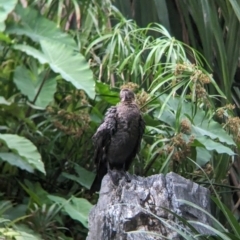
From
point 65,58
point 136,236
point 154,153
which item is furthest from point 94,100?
point 136,236

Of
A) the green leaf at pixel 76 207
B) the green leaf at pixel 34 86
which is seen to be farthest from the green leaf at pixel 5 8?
the green leaf at pixel 76 207

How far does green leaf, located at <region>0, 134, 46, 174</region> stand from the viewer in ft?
12.0

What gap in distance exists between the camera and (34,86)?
416 cm

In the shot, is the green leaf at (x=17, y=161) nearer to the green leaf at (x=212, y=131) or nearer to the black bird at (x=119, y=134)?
the black bird at (x=119, y=134)

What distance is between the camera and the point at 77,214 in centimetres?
368

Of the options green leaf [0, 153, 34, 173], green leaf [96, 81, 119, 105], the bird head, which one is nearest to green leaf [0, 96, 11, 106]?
green leaf [0, 153, 34, 173]

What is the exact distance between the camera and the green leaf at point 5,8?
13.1ft

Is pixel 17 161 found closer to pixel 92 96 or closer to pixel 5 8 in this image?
pixel 92 96

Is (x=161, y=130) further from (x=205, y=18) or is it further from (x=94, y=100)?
(x=205, y=18)

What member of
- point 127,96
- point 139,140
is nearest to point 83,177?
point 139,140

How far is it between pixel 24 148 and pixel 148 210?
131 cm

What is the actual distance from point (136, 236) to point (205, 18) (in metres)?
2.04

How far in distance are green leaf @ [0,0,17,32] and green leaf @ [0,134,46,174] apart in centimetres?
60

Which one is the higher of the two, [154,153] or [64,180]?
[154,153]
